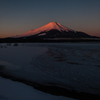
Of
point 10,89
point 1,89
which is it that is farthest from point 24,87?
point 1,89

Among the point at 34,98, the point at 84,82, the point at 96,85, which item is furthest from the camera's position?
the point at 84,82

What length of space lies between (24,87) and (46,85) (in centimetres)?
91

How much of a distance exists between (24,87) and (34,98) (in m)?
1.04

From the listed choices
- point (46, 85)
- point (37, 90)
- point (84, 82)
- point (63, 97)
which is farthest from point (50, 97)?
point (84, 82)

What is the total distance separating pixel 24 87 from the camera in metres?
4.85

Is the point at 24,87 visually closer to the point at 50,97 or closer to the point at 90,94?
the point at 50,97

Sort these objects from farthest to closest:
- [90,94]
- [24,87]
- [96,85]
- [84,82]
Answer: [84,82]
[96,85]
[24,87]
[90,94]

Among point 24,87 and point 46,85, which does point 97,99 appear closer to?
point 46,85

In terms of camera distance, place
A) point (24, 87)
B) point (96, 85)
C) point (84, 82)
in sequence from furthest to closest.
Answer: point (84, 82) < point (96, 85) < point (24, 87)

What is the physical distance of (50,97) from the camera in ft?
13.3

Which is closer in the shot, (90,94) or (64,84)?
(90,94)

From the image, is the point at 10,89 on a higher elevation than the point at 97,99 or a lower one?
higher

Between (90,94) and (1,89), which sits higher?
(1,89)

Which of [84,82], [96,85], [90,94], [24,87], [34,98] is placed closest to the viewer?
[34,98]
